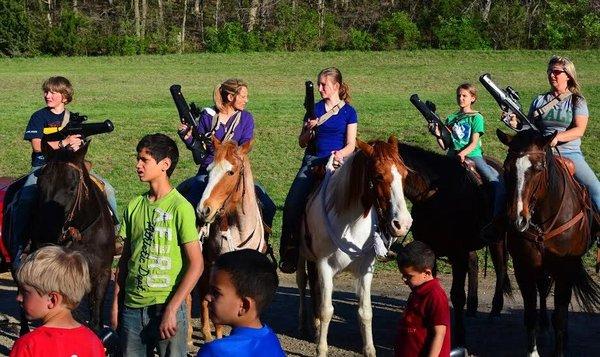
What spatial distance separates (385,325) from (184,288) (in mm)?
5079

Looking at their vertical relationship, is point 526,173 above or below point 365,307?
above

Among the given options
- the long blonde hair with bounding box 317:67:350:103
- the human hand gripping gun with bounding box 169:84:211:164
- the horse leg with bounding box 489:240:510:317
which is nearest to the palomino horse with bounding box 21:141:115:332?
the human hand gripping gun with bounding box 169:84:211:164

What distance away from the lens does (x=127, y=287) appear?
6402mm

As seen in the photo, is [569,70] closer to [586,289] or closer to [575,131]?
[575,131]

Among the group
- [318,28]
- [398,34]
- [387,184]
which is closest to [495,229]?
[387,184]

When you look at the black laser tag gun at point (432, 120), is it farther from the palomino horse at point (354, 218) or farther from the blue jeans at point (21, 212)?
the blue jeans at point (21, 212)

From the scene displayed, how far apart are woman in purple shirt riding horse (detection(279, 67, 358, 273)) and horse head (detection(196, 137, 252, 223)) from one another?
1.06 m

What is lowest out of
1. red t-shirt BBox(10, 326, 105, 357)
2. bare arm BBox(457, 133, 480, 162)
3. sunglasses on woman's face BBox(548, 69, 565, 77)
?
red t-shirt BBox(10, 326, 105, 357)

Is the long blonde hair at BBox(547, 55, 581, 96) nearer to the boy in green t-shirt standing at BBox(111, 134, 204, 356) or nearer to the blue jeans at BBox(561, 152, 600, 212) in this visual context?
the blue jeans at BBox(561, 152, 600, 212)

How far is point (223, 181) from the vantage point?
8617 millimetres

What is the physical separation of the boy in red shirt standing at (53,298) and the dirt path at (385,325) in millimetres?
5205

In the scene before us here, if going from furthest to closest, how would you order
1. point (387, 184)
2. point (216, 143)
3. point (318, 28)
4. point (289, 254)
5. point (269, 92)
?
1. point (318, 28)
2. point (269, 92)
3. point (289, 254)
4. point (216, 143)
5. point (387, 184)

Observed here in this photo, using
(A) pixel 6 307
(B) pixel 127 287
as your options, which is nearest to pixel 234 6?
(A) pixel 6 307

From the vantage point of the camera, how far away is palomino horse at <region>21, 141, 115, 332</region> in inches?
355
